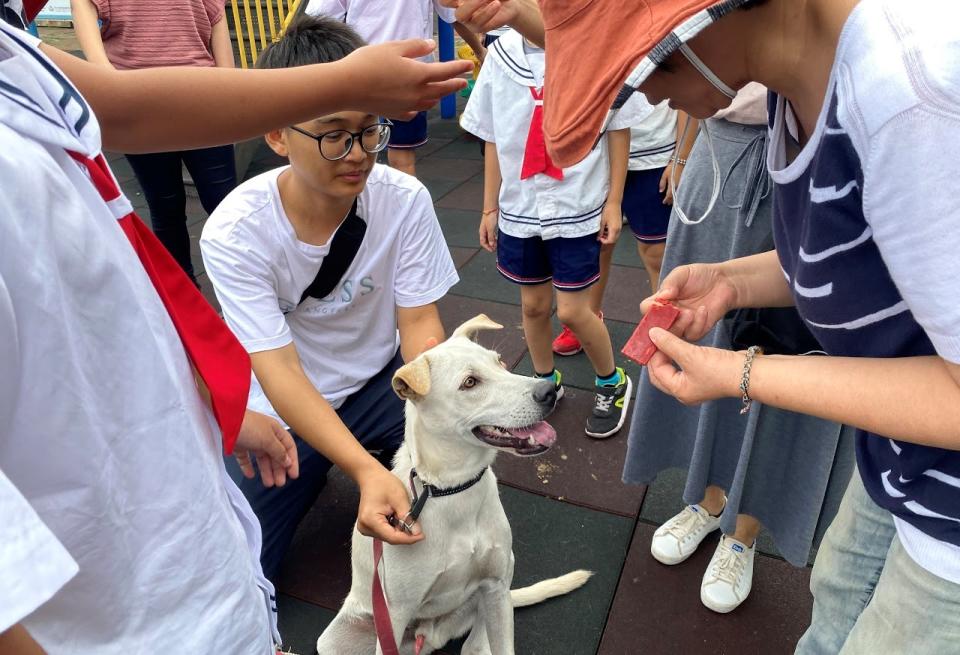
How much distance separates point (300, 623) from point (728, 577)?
1.74 meters

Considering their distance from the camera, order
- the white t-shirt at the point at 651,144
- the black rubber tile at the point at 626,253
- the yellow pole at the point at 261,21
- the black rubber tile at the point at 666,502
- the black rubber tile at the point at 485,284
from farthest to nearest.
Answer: the yellow pole at the point at 261,21 → the black rubber tile at the point at 626,253 → the black rubber tile at the point at 485,284 → the white t-shirt at the point at 651,144 → the black rubber tile at the point at 666,502

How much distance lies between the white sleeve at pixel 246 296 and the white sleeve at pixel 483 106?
1459 mm

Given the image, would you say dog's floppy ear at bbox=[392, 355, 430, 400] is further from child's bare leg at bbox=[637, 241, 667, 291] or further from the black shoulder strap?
child's bare leg at bbox=[637, 241, 667, 291]

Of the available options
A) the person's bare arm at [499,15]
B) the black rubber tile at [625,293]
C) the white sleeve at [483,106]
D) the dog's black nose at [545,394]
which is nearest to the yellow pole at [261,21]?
the black rubber tile at [625,293]

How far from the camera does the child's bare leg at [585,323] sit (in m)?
3.42

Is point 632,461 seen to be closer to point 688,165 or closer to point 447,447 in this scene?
point 447,447

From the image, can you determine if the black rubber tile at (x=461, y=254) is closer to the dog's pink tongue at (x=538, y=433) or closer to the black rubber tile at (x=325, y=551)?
the black rubber tile at (x=325, y=551)

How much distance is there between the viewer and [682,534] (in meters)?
2.85

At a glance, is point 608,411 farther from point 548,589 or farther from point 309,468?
point 309,468

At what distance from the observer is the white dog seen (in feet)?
6.86

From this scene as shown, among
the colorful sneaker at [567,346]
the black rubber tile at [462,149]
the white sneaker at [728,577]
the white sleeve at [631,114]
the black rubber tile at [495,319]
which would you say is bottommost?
the black rubber tile at [462,149]

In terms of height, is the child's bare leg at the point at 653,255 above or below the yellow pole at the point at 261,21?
above

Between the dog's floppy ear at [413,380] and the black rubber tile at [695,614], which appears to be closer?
Result: the dog's floppy ear at [413,380]

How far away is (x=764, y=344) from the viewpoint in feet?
6.08
